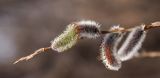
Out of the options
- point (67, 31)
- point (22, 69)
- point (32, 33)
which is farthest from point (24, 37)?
point (67, 31)

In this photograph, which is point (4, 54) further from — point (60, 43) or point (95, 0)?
point (60, 43)

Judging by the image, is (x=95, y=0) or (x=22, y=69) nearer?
(x=22, y=69)

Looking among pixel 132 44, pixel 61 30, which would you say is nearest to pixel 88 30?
pixel 132 44

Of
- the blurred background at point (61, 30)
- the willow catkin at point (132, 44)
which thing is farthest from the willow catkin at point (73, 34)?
the blurred background at point (61, 30)

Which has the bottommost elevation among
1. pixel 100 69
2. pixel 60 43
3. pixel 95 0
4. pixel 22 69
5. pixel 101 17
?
pixel 60 43

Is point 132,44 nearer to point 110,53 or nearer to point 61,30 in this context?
point 110,53
